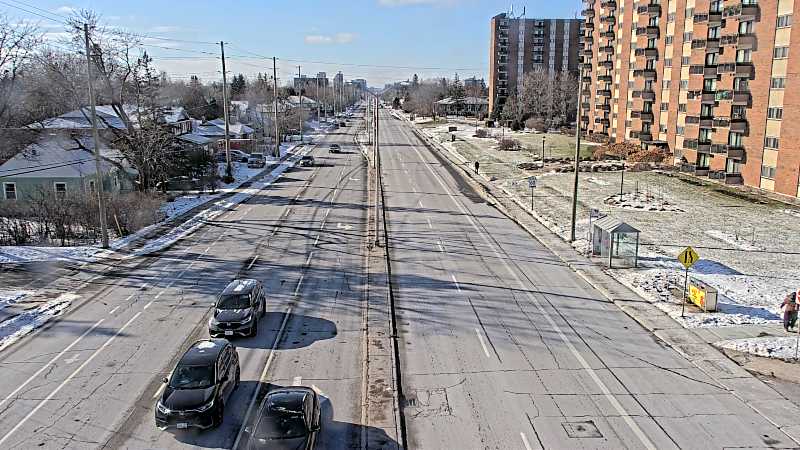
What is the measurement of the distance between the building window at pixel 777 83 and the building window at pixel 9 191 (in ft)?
187

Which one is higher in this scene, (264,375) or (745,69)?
(745,69)

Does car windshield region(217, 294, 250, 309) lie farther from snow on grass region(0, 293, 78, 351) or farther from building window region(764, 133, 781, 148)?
building window region(764, 133, 781, 148)

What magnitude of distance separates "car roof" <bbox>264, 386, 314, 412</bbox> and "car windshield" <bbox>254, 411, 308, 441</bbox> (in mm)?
141

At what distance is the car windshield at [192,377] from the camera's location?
14758 millimetres

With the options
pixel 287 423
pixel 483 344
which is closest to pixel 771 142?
pixel 483 344

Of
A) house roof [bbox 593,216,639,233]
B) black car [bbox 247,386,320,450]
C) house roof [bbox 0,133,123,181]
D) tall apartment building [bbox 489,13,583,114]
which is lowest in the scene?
black car [bbox 247,386,320,450]

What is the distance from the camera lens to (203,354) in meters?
15.7

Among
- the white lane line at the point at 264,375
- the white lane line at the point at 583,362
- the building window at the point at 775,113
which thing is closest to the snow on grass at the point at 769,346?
the white lane line at the point at 583,362

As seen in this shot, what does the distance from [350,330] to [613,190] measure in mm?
37283

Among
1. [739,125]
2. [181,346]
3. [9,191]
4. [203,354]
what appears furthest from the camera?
[739,125]

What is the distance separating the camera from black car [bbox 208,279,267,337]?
64.9ft

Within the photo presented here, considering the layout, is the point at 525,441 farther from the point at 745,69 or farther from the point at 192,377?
the point at 745,69

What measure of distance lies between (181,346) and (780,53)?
161 ft

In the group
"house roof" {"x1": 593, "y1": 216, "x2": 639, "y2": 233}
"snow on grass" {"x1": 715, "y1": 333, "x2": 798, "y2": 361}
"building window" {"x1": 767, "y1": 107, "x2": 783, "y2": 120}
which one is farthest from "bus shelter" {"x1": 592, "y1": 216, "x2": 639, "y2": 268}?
"building window" {"x1": 767, "y1": 107, "x2": 783, "y2": 120}
